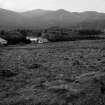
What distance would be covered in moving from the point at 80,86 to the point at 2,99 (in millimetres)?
4091

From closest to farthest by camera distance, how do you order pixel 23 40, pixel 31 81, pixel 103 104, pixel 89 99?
pixel 103 104, pixel 89 99, pixel 31 81, pixel 23 40

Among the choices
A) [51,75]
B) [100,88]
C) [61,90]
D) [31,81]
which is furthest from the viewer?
[51,75]

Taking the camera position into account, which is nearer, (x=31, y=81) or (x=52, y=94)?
(x=52, y=94)

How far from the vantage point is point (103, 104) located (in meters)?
6.87

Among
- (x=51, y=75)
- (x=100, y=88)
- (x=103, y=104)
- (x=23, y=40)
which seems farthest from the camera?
(x=23, y=40)

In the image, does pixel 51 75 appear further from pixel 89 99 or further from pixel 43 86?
pixel 89 99

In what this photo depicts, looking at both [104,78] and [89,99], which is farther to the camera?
[104,78]

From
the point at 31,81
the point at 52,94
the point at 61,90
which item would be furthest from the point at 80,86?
the point at 31,81

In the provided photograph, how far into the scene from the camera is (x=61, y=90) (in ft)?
28.8

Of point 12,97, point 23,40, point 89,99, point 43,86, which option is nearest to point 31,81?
point 43,86

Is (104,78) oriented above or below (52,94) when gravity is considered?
above

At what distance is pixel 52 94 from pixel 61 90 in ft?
1.88

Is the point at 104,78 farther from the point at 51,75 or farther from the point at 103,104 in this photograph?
the point at 51,75

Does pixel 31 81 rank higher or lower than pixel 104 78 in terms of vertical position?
Answer: lower
